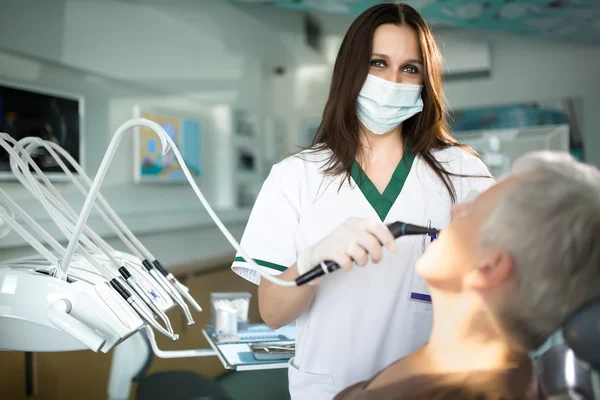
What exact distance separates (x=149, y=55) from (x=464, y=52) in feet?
10.3

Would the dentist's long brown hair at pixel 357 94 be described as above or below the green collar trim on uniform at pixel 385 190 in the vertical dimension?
above

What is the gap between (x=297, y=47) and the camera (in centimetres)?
507

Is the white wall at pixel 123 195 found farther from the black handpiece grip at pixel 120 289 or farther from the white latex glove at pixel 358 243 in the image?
the white latex glove at pixel 358 243

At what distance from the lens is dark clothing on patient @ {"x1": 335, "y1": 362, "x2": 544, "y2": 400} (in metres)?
0.83

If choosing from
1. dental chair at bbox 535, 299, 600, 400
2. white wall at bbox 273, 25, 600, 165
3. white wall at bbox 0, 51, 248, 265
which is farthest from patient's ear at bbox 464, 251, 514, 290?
white wall at bbox 273, 25, 600, 165

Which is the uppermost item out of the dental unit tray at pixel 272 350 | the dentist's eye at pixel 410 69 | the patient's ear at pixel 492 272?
the dentist's eye at pixel 410 69

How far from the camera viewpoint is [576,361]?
0.93 meters

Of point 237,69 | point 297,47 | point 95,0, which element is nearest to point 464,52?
point 297,47

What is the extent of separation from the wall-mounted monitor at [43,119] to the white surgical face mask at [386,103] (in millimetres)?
1515

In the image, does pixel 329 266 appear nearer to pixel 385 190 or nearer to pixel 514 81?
pixel 385 190

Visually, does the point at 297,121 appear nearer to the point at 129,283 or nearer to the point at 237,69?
the point at 237,69

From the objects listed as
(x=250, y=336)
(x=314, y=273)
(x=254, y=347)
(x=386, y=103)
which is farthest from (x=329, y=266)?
(x=250, y=336)

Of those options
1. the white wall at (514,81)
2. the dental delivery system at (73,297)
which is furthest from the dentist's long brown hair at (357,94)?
the white wall at (514,81)

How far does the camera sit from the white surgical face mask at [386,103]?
1.22 meters
